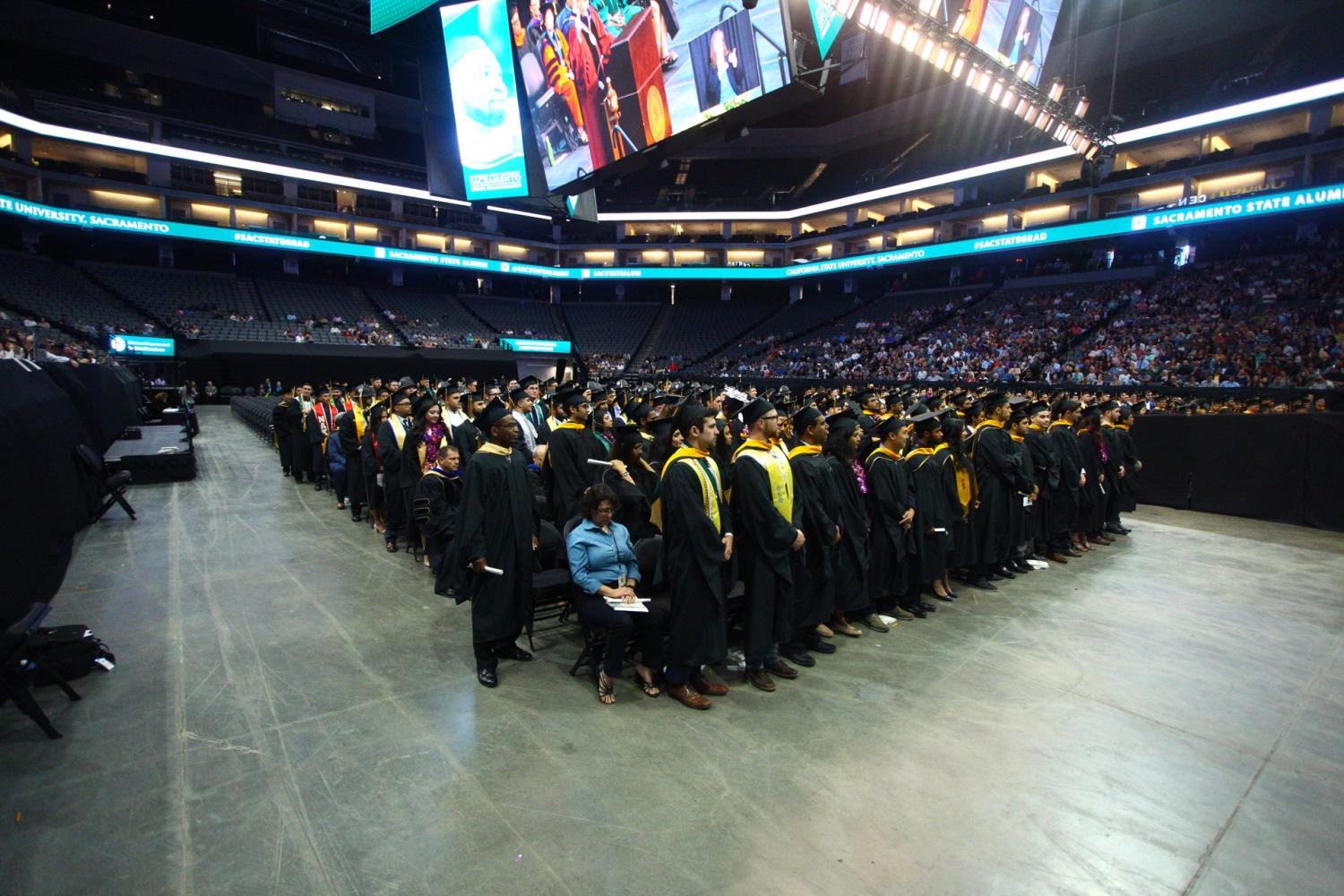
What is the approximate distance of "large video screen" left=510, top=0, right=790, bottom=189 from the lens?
11.8 metres

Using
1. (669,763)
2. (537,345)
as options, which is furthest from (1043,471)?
(537,345)

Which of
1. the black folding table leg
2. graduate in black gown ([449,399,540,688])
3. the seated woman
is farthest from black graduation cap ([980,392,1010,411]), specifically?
the black folding table leg

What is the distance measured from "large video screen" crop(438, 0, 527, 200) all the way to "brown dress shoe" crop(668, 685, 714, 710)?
16316 mm

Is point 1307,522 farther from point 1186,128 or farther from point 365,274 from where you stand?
point 365,274

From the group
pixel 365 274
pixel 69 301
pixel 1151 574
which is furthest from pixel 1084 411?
pixel 365 274

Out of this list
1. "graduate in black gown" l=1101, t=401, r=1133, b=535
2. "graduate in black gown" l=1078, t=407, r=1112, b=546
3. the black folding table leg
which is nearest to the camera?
the black folding table leg

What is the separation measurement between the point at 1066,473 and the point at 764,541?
5.37 m

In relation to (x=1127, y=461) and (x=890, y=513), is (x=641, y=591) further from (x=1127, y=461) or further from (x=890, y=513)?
(x=1127, y=461)

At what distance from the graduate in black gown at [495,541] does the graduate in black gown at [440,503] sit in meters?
1.53

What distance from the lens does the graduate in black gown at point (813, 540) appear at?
15.3ft

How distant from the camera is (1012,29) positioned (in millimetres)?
11883

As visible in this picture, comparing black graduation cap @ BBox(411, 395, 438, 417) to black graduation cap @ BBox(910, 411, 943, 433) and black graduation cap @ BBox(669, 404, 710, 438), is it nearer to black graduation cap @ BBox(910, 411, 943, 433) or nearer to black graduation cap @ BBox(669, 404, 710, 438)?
black graduation cap @ BBox(669, 404, 710, 438)

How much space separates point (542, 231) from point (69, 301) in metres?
26.7

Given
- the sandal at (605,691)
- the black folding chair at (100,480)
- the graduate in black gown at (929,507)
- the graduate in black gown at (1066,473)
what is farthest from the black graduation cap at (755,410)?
the black folding chair at (100,480)
